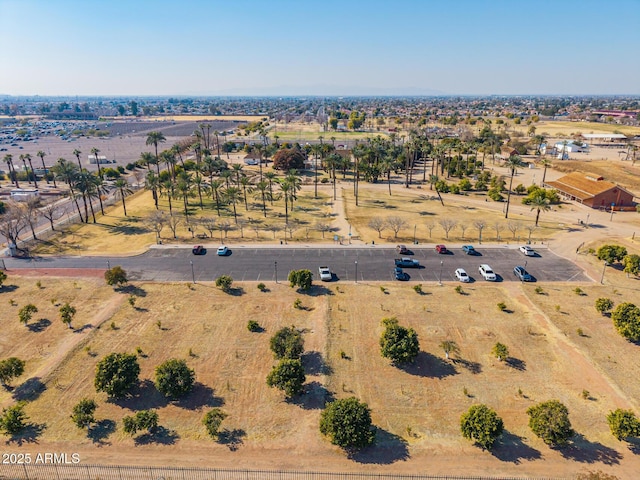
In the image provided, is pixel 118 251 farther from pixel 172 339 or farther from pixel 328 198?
pixel 328 198

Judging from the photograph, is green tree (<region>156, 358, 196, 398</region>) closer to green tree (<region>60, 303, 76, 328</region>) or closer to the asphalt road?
green tree (<region>60, 303, 76, 328</region>)

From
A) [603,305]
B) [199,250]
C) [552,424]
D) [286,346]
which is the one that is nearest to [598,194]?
[603,305]

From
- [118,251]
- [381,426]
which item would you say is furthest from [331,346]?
[118,251]

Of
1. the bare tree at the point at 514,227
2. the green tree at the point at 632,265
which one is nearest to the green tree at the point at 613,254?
the green tree at the point at 632,265

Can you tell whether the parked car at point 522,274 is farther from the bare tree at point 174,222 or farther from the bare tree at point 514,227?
the bare tree at point 174,222

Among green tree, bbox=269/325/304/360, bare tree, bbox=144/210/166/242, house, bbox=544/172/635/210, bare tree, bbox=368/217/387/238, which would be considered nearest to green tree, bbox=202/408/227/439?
green tree, bbox=269/325/304/360
